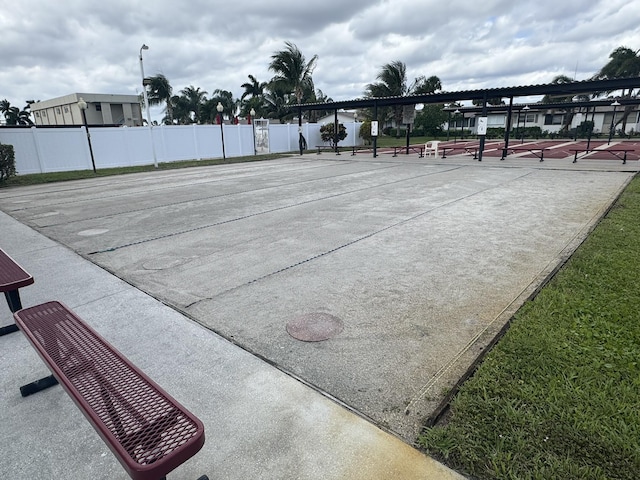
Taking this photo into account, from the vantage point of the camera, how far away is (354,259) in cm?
537

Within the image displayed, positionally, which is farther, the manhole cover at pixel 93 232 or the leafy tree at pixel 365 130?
the leafy tree at pixel 365 130

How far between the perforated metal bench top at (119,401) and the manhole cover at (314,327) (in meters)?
1.56

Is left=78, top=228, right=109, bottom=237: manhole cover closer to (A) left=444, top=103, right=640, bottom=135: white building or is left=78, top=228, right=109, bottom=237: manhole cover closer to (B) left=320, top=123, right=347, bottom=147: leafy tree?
(B) left=320, top=123, right=347, bottom=147: leafy tree

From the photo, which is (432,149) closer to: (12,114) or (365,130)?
(365,130)

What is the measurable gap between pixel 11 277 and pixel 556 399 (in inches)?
168

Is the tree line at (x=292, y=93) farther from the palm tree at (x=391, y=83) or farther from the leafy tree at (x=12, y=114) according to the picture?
the leafy tree at (x=12, y=114)

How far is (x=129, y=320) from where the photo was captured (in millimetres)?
3777

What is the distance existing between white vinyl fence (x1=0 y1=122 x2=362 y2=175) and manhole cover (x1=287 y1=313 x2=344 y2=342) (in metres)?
19.4

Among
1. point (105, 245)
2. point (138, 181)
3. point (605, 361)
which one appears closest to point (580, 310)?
point (605, 361)

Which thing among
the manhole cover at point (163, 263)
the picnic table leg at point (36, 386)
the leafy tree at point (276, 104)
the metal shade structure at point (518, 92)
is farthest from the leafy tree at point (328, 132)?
the picnic table leg at point (36, 386)

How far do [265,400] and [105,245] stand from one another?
501 centimetres

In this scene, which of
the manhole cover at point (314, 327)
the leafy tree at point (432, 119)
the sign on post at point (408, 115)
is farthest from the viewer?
the leafy tree at point (432, 119)

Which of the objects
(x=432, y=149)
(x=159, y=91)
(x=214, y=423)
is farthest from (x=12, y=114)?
(x=214, y=423)

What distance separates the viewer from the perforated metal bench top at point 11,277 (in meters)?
3.11
